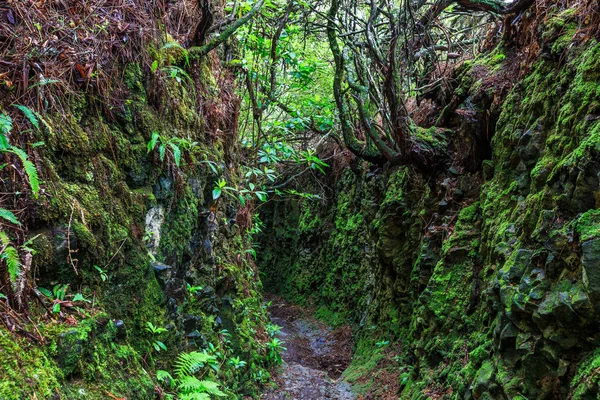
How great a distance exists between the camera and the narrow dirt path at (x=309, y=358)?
602 centimetres

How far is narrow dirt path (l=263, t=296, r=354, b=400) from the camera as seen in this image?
6020mm

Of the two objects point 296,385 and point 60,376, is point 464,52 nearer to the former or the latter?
point 296,385

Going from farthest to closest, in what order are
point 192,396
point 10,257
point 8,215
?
point 192,396 < point 8,215 < point 10,257

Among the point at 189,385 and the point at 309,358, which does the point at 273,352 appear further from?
the point at 189,385

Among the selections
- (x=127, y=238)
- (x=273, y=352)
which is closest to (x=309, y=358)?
(x=273, y=352)

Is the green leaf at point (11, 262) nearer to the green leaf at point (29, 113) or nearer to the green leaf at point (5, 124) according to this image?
the green leaf at point (5, 124)

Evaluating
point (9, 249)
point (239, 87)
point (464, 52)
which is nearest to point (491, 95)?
point (464, 52)

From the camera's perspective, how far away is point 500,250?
379cm

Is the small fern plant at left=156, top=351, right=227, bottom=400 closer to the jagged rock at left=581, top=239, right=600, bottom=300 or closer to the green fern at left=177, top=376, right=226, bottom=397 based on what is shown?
the green fern at left=177, top=376, right=226, bottom=397

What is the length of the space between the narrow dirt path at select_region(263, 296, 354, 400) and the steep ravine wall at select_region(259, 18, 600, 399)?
48 centimetres

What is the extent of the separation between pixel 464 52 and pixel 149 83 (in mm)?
5487

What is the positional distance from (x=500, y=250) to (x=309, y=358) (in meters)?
5.72

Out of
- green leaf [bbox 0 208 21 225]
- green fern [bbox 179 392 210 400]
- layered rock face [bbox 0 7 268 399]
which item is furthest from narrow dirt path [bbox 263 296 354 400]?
green leaf [bbox 0 208 21 225]

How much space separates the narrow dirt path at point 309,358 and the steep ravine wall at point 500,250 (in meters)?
→ 0.48
